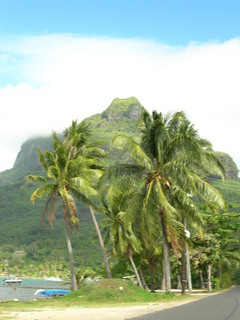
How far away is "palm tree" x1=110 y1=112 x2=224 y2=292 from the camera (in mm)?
28422

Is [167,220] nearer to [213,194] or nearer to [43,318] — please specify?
[213,194]

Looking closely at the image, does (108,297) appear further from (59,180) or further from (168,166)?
(59,180)

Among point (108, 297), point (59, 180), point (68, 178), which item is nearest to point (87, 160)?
point (68, 178)

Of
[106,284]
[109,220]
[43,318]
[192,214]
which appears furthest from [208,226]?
[43,318]

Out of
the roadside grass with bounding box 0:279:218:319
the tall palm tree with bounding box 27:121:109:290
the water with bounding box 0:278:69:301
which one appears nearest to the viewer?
the roadside grass with bounding box 0:279:218:319

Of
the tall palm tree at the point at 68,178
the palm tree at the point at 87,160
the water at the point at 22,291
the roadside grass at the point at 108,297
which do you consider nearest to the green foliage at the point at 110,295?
the roadside grass at the point at 108,297

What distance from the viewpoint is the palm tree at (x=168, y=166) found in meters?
28.4

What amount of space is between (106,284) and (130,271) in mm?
26898

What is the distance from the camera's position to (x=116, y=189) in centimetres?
2880

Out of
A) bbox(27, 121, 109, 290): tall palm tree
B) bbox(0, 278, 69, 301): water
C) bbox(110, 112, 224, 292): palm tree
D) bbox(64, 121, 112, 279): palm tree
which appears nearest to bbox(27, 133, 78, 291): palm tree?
bbox(27, 121, 109, 290): tall palm tree

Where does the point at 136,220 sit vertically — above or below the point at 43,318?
above

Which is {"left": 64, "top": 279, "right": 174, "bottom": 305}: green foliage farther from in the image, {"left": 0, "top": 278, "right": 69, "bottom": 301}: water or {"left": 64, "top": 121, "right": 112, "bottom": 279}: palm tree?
{"left": 0, "top": 278, "right": 69, "bottom": 301}: water

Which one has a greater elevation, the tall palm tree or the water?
the tall palm tree

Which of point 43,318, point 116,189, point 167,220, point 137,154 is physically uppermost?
point 137,154
